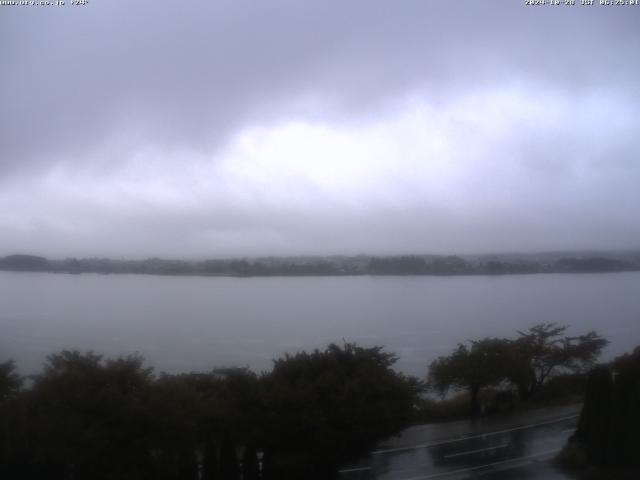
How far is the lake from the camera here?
19.5 meters

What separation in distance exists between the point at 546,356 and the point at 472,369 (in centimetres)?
366

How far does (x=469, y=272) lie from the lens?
29000 mm

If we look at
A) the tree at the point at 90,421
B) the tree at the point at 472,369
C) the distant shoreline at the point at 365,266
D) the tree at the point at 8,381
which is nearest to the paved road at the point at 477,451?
the tree at the point at 472,369

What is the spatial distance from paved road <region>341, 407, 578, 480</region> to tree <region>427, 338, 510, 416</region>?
1895 millimetres

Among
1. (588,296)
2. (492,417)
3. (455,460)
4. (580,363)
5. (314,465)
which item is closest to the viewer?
(314,465)

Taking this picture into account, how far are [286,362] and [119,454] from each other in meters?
4.45

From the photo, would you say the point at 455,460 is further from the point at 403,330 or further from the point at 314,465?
the point at 403,330

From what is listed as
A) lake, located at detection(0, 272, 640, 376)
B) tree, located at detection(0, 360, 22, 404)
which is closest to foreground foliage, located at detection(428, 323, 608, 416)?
lake, located at detection(0, 272, 640, 376)

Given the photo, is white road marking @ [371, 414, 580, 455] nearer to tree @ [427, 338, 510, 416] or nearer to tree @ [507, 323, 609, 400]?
tree @ [427, 338, 510, 416]

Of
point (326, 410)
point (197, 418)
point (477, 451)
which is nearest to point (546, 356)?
point (477, 451)

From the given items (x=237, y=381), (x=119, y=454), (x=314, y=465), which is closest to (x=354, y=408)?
(x=314, y=465)

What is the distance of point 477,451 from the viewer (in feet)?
45.8

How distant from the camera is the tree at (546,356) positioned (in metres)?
19.7

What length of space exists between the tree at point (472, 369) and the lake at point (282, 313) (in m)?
1.04
